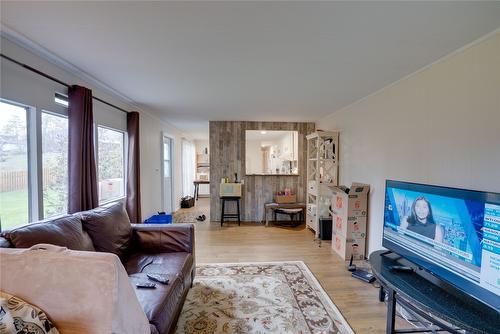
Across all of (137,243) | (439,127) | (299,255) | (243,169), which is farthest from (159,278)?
(243,169)

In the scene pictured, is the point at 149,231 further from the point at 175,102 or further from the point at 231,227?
the point at 231,227

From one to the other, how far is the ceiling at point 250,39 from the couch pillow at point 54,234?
54.0 inches

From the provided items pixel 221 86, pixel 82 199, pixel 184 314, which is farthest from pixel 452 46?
pixel 82 199

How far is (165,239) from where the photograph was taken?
230 cm

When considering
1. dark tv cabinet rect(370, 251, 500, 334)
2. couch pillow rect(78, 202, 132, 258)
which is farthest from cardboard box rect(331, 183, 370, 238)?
couch pillow rect(78, 202, 132, 258)

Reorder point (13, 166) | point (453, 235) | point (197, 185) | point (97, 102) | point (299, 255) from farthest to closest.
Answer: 1. point (197, 185)
2. point (299, 255)
3. point (97, 102)
4. point (13, 166)
5. point (453, 235)

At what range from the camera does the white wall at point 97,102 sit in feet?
5.62

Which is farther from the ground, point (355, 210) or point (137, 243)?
point (355, 210)

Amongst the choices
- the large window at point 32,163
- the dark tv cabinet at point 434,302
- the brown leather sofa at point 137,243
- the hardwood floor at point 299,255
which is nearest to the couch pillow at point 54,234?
the brown leather sofa at point 137,243

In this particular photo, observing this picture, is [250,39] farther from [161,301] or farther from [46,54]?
[161,301]

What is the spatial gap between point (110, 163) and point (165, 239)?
1.78m

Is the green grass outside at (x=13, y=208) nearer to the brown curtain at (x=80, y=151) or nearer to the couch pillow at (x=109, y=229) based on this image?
the brown curtain at (x=80, y=151)

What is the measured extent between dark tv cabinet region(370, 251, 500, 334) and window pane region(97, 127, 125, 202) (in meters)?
3.36

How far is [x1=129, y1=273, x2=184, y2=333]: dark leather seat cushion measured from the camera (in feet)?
4.36
